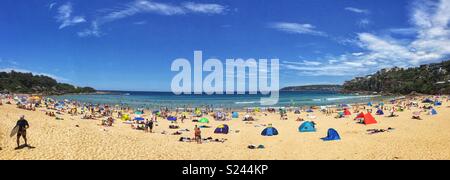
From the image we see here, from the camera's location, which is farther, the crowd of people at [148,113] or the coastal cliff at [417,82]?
the coastal cliff at [417,82]

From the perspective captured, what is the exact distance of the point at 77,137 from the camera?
1742 centimetres

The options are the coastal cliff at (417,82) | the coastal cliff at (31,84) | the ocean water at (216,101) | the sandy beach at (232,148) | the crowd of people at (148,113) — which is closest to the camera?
the sandy beach at (232,148)

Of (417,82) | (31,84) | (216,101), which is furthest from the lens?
(31,84)

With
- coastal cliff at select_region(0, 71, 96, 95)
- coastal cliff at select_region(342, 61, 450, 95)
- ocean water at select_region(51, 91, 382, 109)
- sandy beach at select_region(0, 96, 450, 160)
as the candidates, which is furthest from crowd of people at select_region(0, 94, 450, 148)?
coastal cliff at select_region(0, 71, 96, 95)

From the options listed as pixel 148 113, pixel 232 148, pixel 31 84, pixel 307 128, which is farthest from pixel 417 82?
pixel 31 84

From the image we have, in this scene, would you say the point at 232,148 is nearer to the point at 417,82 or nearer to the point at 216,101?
the point at 216,101

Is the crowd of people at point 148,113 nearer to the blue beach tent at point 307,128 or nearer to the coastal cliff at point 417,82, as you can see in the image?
the blue beach tent at point 307,128

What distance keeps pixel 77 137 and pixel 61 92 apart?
135533mm

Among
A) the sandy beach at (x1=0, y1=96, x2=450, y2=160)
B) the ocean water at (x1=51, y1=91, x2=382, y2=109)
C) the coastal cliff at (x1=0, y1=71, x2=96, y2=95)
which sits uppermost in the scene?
the coastal cliff at (x1=0, y1=71, x2=96, y2=95)

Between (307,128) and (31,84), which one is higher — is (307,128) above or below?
below

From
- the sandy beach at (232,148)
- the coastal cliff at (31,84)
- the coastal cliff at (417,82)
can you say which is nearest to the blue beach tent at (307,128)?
the sandy beach at (232,148)

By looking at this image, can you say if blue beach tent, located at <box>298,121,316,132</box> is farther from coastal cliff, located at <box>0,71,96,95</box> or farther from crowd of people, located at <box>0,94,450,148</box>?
coastal cliff, located at <box>0,71,96,95</box>
